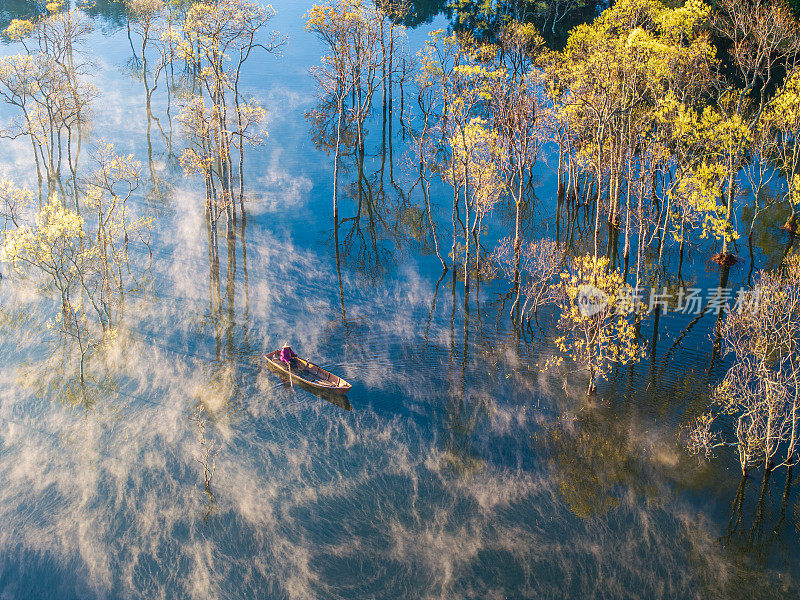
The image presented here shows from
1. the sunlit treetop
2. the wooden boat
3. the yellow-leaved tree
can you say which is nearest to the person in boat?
the wooden boat

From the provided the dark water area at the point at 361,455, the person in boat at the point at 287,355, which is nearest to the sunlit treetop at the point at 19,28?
the dark water area at the point at 361,455

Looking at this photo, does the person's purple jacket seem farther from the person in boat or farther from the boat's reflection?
the boat's reflection

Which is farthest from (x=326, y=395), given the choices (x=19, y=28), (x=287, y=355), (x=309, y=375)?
(x=19, y=28)

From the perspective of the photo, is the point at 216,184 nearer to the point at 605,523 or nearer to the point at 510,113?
the point at 510,113

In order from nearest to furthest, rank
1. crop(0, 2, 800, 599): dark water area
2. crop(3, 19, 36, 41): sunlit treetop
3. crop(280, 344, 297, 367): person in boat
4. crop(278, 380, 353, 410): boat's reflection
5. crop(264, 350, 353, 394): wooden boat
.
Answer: crop(0, 2, 800, 599): dark water area, crop(278, 380, 353, 410): boat's reflection, crop(264, 350, 353, 394): wooden boat, crop(280, 344, 297, 367): person in boat, crop(3, 19, 36, 41): sunlit treetop

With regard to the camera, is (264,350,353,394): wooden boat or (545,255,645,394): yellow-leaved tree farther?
(264,350,353,394): wooden boat

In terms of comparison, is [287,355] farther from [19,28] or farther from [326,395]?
[19,28]

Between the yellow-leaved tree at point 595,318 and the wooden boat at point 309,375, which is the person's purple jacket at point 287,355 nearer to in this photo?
the wooden boat at point 309,375
